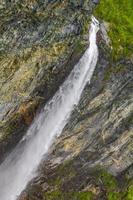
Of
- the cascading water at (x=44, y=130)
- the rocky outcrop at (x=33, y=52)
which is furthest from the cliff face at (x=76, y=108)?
the cascading water at (x=44, y=130)

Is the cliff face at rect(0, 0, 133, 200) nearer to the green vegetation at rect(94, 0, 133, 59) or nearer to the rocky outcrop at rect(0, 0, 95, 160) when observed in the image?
the rocky outcrop at rect(0, 0, 95, 160)

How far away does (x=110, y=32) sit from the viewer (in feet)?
62.6

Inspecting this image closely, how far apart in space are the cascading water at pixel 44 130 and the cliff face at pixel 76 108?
30 cm

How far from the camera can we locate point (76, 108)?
18.7 metres

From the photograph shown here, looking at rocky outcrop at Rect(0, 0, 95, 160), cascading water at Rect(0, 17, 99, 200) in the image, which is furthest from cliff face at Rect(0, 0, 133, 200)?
cascading water at Rect(0, 17, 99, 200)

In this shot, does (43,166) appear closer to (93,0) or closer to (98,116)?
(98,116)

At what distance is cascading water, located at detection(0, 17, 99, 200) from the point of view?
1809cm

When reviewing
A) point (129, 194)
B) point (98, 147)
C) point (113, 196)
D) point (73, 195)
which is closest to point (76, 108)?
point (98, 147)

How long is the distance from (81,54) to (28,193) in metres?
6.34

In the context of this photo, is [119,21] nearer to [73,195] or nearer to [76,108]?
[76,108]

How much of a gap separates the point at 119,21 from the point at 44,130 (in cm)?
547

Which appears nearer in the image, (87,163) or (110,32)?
(110,32)

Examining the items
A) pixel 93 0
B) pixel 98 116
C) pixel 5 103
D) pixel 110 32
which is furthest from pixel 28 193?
pixel 93 0

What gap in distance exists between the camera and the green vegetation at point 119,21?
18.8 meters
